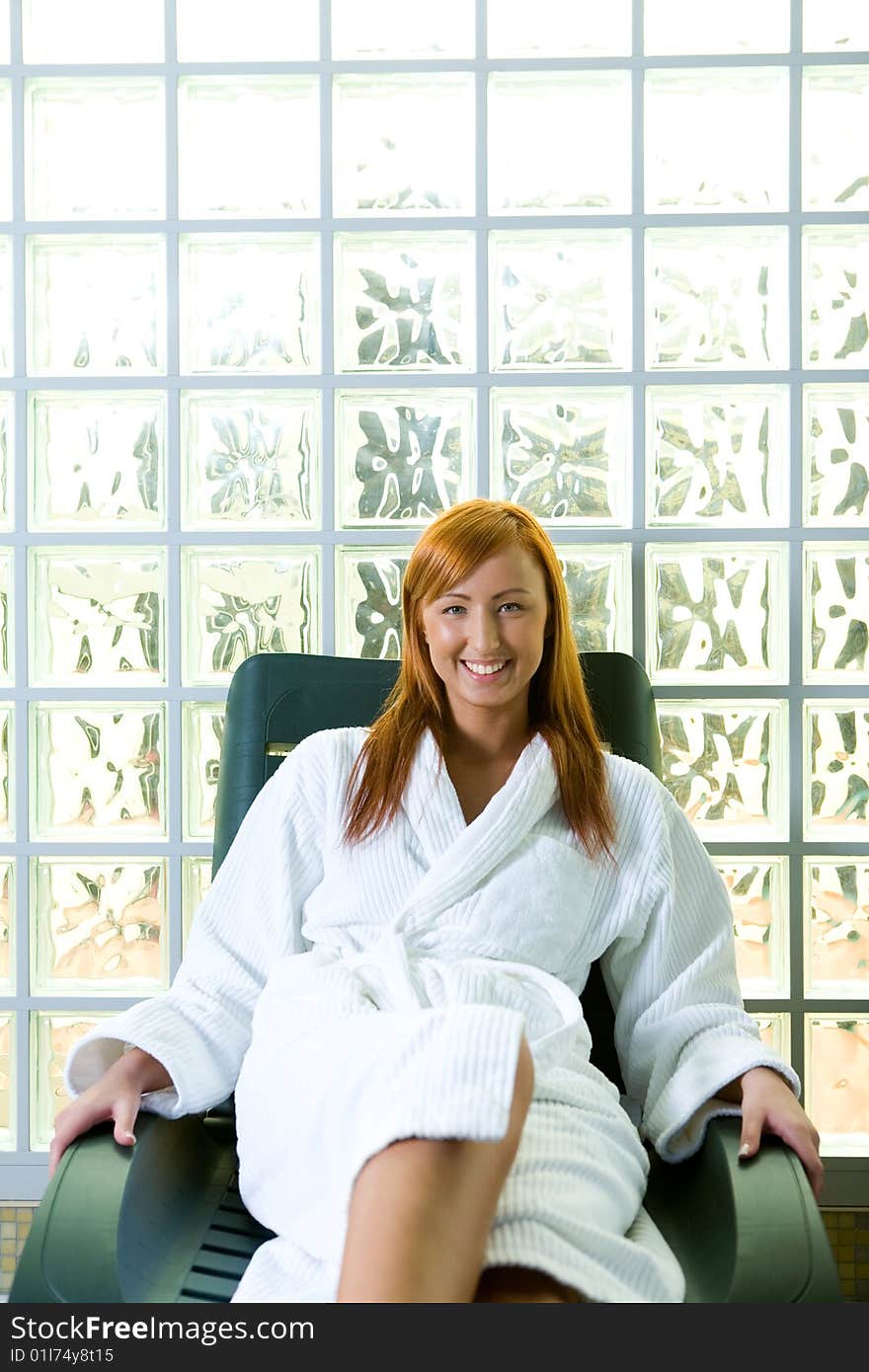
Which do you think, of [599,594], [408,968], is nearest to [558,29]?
[599,594]

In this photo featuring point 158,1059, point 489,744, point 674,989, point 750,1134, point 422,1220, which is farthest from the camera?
point 489,744

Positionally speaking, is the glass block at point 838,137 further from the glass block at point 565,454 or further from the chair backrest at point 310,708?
the chair backrest at point 310,708

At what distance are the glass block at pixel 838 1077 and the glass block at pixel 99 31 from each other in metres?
2.03

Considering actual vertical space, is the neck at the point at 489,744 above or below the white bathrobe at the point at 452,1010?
above

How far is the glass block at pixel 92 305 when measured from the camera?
6.86 ft

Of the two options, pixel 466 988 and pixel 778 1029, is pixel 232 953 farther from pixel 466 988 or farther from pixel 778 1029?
pixel 778 1029

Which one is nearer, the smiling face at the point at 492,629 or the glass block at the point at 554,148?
the smiling face at the point at 492,629

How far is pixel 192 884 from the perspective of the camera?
2146mm

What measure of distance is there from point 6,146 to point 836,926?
1960 mm

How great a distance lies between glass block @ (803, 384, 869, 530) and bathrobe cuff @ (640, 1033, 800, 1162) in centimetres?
97

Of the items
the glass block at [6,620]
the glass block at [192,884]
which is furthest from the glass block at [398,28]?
the glass block at [192,884]

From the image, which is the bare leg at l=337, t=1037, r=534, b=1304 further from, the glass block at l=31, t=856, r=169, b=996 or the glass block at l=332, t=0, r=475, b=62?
the glass block at l=332, t=0, r=475, b=62

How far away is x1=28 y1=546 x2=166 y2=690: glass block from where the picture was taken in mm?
2125

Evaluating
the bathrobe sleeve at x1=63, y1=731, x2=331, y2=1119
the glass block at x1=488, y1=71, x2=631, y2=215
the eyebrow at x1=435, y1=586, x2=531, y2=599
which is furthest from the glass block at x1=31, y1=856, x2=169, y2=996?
the glass block at x1=488, y1=71, x2=631, y2=215
